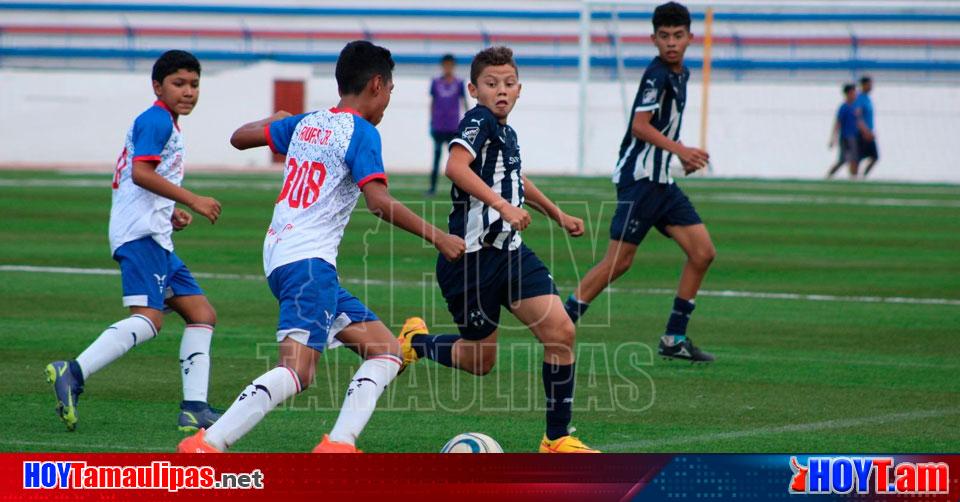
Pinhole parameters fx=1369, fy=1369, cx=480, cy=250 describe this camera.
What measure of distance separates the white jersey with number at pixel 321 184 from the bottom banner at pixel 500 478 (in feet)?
3.22

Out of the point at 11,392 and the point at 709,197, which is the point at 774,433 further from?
the point at 709,197

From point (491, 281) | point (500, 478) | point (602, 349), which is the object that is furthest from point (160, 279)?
point (602, 349)

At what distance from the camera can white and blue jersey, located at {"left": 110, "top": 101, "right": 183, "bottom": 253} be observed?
22.5 ft

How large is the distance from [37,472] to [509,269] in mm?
2376

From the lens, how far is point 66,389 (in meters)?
6.64

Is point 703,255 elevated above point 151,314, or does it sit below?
above

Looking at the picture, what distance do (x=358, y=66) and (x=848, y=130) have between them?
2876 centimetres

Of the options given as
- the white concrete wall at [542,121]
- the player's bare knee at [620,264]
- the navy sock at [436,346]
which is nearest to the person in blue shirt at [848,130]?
the white concrete wall at [542,121]

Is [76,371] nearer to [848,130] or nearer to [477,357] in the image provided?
[477,357]

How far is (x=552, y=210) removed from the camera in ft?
22.3

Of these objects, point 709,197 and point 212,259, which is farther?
point 709,197

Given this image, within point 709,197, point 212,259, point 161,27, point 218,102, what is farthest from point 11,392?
point 161,27

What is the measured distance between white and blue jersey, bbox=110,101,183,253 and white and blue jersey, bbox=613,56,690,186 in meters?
3.26

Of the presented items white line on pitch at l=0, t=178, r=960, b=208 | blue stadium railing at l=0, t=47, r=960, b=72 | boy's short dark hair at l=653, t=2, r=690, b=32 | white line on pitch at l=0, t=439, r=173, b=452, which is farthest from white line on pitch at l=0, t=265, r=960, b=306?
blue stadium railing at l=0, t=47, r=960, b=72
